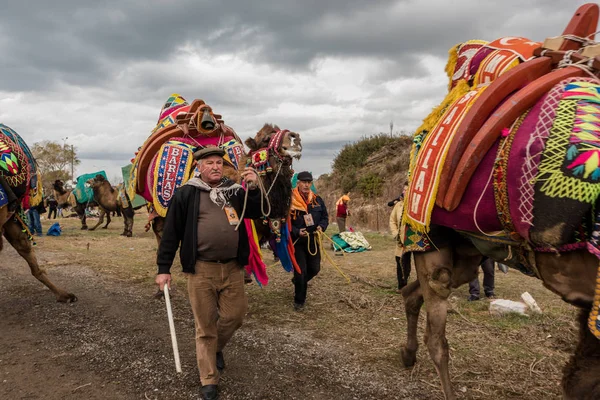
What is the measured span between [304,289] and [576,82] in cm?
380

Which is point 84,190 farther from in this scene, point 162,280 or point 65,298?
point 162,280

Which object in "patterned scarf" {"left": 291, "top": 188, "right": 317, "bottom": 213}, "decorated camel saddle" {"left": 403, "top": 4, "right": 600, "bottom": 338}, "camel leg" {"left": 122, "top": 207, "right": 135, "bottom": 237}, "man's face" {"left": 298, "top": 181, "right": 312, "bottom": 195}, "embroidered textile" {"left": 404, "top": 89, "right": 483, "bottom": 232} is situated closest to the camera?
"decorated camel saddle" {"left": 403, "top": 4, "right": 600, "bottom": 338}

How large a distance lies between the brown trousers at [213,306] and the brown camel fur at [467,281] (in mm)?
1392

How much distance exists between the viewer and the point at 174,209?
3.00 metres

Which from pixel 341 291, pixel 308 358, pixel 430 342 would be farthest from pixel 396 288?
pixel 430 342

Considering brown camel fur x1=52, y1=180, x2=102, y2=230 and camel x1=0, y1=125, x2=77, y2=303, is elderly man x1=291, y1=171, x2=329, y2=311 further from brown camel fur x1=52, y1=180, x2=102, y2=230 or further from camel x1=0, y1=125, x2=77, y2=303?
brown camel fur x1=52, y1=180, x2=102, y2=230

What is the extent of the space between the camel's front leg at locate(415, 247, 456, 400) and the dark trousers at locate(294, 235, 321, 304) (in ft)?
7.99

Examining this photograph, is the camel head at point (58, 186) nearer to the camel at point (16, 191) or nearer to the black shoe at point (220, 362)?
the camel at point (16, 191)

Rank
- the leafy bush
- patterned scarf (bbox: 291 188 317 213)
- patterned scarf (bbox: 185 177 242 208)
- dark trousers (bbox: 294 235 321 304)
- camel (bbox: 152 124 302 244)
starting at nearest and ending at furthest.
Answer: patterned scarf (bbox: 185 177 242 208)
camel (bbox: 152 124 302 244)
dark trousers (bbox: 294 235 321 304)
patterned scarf (bbox: 291 188 317 213)
the leafy bush

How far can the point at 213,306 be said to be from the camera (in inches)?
118

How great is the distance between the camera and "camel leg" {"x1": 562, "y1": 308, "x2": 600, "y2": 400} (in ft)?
6.86

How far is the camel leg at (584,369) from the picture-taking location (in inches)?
82.3

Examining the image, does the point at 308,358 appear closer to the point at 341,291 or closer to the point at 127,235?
the point at 341,291

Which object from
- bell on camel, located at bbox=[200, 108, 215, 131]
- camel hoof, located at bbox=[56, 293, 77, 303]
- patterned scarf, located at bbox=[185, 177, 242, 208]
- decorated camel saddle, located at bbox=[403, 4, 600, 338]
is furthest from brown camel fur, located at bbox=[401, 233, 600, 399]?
camel hoof, located at bbox=[56, 293, 77, 303]
